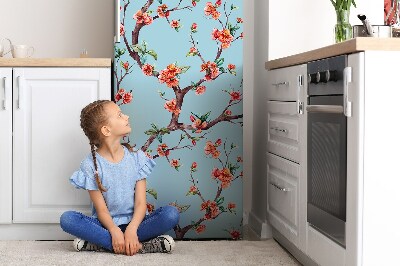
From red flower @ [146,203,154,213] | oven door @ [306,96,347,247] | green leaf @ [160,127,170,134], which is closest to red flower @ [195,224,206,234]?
red flower @ [146,203,154,213]

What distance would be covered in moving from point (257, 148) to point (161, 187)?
67 centimetres

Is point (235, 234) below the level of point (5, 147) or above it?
below

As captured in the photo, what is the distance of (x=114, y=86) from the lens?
3850 mm

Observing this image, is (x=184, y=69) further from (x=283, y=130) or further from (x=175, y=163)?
(x=283, y=130)

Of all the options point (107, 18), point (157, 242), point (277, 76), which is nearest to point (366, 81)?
point (277, 76)

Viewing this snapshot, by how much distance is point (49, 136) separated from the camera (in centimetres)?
379

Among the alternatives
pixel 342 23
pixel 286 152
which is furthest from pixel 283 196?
pixel 342 23

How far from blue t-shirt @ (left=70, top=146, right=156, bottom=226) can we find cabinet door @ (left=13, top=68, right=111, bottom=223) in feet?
0.86

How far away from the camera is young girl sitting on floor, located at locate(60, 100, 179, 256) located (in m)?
3.48

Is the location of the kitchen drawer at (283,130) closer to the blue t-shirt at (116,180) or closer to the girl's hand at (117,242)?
the blue t-shirt at (116,180)

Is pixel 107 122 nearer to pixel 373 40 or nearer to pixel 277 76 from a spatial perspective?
pixel 277 76

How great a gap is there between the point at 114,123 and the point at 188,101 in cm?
48

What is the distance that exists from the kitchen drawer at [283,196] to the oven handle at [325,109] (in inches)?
12.6

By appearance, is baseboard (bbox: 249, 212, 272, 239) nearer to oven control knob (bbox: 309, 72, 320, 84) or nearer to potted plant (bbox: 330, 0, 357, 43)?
potted plant (bbox: 330, 0, 357, 43)
